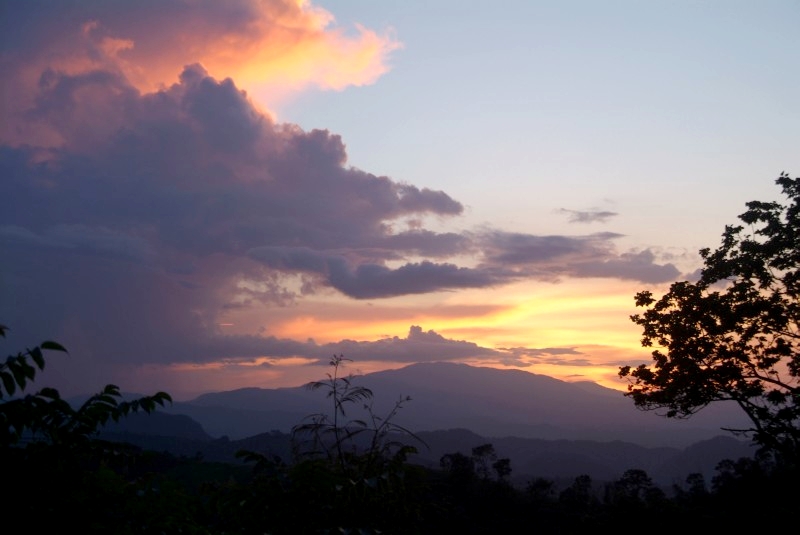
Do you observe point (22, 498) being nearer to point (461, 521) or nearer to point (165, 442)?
point (461, 521)

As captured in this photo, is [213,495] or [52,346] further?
[213,495]

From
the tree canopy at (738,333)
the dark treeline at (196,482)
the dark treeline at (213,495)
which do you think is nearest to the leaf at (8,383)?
the dark treeline at (196,482)

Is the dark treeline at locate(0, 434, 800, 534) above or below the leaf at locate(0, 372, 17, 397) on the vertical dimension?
below

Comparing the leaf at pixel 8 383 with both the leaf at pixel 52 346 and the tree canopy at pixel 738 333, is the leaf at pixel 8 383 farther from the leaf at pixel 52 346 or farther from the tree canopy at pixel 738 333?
the tree canopy at pixel 738 333

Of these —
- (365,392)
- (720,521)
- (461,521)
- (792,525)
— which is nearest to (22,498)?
(365,392)

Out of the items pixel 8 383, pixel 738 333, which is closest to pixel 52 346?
pixel 8 383

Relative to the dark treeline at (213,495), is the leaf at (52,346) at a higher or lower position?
higher

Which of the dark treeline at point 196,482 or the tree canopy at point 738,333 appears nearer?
→ the dark treeline at point 196,482

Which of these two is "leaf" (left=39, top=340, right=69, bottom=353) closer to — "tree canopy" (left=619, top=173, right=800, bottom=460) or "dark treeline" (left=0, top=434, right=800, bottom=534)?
"dark treeline" (left=0, top=434, right=800, bottom=534)

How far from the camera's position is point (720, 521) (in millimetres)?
20281

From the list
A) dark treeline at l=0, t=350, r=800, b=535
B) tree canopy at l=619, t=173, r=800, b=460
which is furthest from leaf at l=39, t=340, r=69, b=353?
tree canopy at l=619, t=173, r=800, b=460

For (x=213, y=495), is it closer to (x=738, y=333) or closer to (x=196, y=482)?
(x=196, y=482)

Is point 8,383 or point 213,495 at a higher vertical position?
point 8,383

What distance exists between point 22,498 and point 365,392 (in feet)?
9.25
